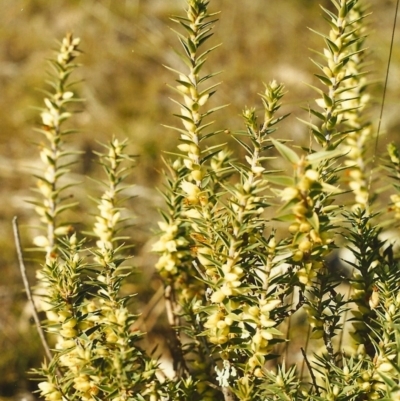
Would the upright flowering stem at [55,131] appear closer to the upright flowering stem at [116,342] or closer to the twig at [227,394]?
the upright flowering stem at [116,342]

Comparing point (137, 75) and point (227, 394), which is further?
point (137, 75)

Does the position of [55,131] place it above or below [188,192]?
above

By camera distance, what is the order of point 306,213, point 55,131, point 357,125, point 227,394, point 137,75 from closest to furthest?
point 306,213 < point 227,394 < point 55,131 < point 357,125 < point 137,75

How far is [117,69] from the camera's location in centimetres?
525

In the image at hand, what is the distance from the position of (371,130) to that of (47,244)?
1.32m

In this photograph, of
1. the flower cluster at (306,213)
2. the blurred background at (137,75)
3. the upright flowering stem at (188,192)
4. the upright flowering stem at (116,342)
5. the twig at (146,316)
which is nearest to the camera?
the flower cluster at (306,213)

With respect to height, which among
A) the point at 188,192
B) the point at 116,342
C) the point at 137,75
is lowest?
the point at 116,342

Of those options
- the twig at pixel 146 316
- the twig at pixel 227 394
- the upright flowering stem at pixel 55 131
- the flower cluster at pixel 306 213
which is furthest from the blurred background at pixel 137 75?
the flower cluster at pixel 306 213

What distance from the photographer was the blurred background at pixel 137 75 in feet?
13.6

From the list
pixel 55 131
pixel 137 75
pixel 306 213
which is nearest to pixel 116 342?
pixel 306 213

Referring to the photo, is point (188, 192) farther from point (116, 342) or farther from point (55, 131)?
point (55, 131)

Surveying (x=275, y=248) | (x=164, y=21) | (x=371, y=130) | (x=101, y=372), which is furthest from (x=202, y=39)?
(x=164, y=21)

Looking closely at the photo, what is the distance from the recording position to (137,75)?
522 centimetres

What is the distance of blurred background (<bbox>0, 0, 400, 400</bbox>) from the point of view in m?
4.15
